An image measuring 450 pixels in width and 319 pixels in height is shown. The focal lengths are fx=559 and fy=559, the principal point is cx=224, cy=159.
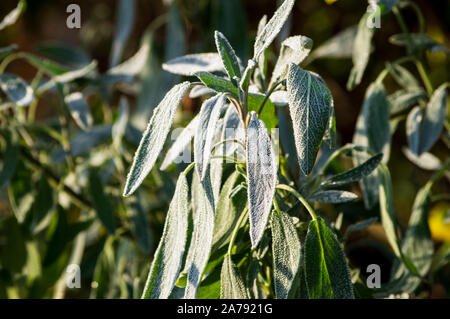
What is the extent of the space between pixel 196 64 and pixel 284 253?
0.25 metres

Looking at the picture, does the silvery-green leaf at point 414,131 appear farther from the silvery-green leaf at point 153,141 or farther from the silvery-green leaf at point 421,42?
the silvery-green leaf at point 153,141

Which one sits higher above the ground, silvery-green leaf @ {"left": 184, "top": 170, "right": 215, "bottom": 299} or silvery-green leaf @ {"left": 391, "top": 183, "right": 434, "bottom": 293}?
silvery-green leaf @ {"left": 184, "top": 170, "right": 215, "bottom": 299}

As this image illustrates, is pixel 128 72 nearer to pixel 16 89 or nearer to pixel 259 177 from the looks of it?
pixel 16 89

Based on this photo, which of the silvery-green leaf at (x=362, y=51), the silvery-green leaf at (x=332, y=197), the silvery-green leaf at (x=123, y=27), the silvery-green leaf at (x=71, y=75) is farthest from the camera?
the silvery-green leaf at (x=123, y=27)

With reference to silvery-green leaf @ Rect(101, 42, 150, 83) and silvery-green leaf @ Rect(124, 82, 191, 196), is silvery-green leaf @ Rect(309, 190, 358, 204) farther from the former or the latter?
silvery-green leaf @ Rect(101, 42, 150, 83)

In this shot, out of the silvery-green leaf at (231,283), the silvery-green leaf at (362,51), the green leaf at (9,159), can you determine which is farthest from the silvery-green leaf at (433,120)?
the green leaf at (9,159)

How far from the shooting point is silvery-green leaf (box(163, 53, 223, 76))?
62 centimetres

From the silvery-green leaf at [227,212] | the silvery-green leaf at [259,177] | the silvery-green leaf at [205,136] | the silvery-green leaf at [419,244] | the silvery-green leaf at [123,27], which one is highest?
the silvery-green leaf at [123,27]

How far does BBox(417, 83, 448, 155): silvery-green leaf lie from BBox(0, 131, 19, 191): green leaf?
22.3 inches

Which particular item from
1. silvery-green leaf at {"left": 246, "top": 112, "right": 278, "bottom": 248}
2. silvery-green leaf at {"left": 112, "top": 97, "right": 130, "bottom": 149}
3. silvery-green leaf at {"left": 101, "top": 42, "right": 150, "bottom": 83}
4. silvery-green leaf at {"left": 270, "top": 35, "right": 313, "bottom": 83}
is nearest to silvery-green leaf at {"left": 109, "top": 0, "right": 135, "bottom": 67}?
silvery-green leaf at {"left": 101, "top": 42, "right": 150, "bottom": 83}

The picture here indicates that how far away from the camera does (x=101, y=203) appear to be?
83 centimetres

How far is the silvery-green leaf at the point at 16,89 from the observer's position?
2.43 ft

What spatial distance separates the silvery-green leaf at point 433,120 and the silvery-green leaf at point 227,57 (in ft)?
1.04

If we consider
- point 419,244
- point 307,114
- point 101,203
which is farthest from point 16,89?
point 419,244
